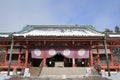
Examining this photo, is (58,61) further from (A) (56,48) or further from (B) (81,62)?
(B) (81,62)

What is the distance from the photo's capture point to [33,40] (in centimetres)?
2023

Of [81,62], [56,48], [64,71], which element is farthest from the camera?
[81,62]

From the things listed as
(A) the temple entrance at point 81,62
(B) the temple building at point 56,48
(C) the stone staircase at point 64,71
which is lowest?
(C) the stone staircase at point 64,71

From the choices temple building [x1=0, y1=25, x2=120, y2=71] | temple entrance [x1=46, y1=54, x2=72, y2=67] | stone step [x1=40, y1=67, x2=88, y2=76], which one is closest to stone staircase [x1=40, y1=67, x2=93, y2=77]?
stone step [x1=40, y1=67, x2=88, y2=76]

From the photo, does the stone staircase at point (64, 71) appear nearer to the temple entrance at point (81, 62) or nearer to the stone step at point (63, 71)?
the stone step at point (63, 71)

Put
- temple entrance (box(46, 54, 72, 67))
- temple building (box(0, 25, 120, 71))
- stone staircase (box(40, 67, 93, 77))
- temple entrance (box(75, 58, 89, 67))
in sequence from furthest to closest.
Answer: temple entrance (box(46, 54, 72, 67))
temple entrance (box(75, 58, 89, 67))
temple building (box(0, 25, 120, 71))
stone staircase (box(40, 67, 93, 77))

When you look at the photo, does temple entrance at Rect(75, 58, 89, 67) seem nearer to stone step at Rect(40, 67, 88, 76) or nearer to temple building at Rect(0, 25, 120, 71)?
temple building at Rect(0, 25, 120, 71)

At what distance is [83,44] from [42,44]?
5.34 m

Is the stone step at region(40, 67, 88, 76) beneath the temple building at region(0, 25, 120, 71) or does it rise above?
beneath

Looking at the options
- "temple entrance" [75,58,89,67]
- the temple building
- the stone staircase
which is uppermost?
the temple building

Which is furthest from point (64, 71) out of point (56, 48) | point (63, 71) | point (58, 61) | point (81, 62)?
point (81, 62)

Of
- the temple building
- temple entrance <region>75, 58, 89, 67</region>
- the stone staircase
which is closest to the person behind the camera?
the stone staircase

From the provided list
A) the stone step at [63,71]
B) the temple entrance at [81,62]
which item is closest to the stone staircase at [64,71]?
the stone step at [63,71]

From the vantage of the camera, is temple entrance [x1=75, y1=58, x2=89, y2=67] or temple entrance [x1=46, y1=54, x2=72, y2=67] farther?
temple entrance [x1=46, y1=54, x2=72, y2=67]
